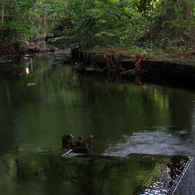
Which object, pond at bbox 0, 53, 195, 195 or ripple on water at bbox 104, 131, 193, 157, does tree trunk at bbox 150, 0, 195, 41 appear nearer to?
pond at bbox 0, 53, 195, 195

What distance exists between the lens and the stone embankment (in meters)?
11.0

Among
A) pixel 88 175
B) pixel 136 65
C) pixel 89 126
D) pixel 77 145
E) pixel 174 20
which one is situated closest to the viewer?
pixel 88 175

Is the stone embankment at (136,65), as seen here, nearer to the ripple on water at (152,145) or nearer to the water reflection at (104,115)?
the water reflection at (104,115)

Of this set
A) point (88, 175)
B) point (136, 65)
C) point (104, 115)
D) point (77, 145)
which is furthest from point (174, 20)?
point (88, 175)

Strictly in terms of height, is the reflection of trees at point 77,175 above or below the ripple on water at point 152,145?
above

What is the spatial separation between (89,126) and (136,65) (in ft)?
25.7

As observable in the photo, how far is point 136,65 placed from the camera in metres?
13.2

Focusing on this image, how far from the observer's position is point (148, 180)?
2.65 meters

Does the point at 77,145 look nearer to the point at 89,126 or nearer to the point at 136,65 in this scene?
the point at 89,126

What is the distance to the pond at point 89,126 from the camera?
292 cm

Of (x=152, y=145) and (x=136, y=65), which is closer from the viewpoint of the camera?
(x=152, y=145)

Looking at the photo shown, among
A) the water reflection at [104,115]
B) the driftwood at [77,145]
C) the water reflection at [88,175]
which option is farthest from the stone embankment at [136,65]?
the water reflection at [88,175]

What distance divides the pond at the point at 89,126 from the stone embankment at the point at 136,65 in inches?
21.5

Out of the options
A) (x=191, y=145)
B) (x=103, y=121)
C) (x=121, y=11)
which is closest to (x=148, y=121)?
(x=103, y=121)
